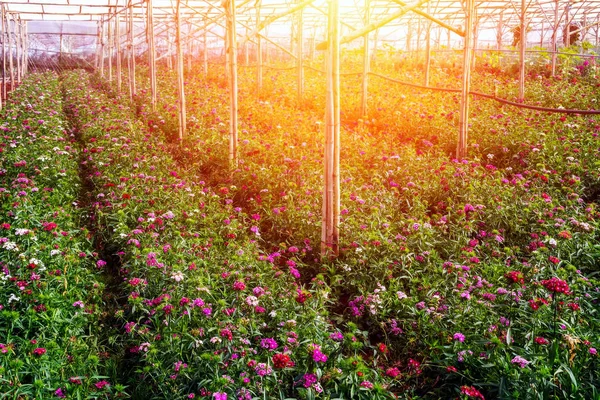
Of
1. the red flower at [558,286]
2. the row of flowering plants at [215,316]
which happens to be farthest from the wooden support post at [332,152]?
the red flower at [558,286]

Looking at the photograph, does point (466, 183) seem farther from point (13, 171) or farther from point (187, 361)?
point (13, 171)

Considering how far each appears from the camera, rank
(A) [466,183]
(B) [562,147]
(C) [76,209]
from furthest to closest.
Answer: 1. (B) [562,147]
2. (A) [466,183]
3. (C) [76,209]

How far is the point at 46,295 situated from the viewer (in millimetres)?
3574

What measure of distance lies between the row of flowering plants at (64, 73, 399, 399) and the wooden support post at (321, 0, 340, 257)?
0.43 m

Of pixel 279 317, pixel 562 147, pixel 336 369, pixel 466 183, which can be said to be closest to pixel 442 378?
pixel 336 369

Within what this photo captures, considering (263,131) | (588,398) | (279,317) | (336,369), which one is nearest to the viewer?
(588,398)

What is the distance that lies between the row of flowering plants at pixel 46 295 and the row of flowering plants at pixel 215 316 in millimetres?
270

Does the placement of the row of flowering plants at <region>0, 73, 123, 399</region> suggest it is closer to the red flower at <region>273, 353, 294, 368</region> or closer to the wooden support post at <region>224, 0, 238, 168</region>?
the red flower at <region>273, 353, 294, 368</region>

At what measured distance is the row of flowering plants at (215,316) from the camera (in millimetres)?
2982

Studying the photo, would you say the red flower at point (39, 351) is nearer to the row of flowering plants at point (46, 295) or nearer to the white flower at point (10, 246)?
the row of flowering plants at point (46, 295)

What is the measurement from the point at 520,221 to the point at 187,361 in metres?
3.72

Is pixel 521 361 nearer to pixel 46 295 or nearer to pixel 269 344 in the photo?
pixel 269 344

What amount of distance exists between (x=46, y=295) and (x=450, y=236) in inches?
145

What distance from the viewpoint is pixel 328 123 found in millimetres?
5219
